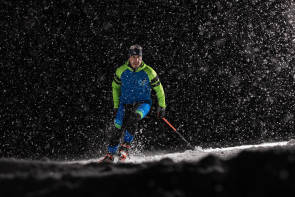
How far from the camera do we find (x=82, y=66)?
7992 millimetres

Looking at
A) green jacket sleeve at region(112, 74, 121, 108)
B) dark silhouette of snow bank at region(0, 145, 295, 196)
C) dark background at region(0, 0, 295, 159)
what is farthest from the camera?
dark background at region(0, 0, 295, 159)

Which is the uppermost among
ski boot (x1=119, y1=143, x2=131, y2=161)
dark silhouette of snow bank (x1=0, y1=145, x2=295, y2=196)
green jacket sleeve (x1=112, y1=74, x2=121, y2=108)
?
green jacket sleeve (x1=112, y1=74, x2=121, y2=108)

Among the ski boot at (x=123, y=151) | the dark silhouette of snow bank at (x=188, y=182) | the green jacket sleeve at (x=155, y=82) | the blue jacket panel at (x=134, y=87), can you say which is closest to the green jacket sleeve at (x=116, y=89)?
the blue jacket panel at (x=134, y=87)

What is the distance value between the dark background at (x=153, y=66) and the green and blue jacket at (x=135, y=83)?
1686mm

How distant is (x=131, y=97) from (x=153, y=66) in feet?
7.07

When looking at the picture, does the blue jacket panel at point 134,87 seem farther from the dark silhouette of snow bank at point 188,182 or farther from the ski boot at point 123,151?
the dark silhouette of snow bank at point 188,182

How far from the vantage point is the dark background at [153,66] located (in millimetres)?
7645

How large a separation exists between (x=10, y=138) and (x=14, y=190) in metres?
5.06

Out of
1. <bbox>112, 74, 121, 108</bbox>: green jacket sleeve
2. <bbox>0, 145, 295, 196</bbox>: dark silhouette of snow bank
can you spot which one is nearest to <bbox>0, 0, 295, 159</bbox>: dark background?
<bbox>112, 74, 121, 108</bbox>: green jacket sleeve

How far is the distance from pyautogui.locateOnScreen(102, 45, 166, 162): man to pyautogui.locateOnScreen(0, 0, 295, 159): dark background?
A: 1.68 m

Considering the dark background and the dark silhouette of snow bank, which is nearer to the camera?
the dark silhouette of snow bank

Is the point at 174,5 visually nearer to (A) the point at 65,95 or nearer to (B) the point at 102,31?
(B) the point at 102,31

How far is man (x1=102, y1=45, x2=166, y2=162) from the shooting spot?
6285 millimetres

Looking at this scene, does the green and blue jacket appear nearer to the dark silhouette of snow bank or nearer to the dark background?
the dark background
